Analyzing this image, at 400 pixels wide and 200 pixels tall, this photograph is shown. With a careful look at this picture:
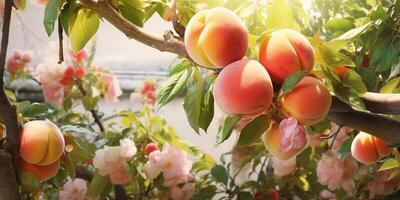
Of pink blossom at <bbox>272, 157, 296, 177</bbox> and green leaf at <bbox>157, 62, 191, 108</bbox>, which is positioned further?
pink blossom at <bbox>272, 157, 296, 177</bbox>

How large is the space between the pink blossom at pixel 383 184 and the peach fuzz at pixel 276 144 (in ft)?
1.53

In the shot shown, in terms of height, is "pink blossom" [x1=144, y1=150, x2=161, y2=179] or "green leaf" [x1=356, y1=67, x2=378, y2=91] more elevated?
"green leaf" [x1=356, y1=67, x2=378, y2=91]

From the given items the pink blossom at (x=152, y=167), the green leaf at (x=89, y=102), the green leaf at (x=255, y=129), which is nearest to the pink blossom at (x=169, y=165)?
the pink blossom at (x=152, y=167)

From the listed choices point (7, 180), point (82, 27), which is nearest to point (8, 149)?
point (7, 180)

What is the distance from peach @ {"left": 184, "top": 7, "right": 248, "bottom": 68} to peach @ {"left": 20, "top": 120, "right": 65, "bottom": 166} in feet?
0.63

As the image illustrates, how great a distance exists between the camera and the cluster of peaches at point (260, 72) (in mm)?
315

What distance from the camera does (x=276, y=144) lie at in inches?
13.8

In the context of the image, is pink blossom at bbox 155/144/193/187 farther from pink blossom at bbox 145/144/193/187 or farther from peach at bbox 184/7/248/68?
peach at bbox 184/7/248/68

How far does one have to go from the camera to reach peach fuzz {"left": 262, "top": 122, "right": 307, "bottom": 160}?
1.14ft

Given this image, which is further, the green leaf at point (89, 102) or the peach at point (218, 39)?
the green leaf at point (89, 102)

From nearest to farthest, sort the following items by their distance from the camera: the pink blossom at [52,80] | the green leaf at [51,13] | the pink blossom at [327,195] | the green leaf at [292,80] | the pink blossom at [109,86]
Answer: the green leaf at [292,80], the green leaf at [51,13], the pink blossom at [327,195], the pink blossom at [52,80], the pink blossom at [109,86]

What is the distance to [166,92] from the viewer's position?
17.0 inches

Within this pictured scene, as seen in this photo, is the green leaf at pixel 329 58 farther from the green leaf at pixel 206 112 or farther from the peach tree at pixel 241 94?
the green leaf at pixel 206 112

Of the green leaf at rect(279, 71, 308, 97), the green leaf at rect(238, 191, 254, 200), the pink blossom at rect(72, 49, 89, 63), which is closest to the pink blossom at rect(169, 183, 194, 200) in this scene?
the green leaf at rect(238, 191, 254, 200)
